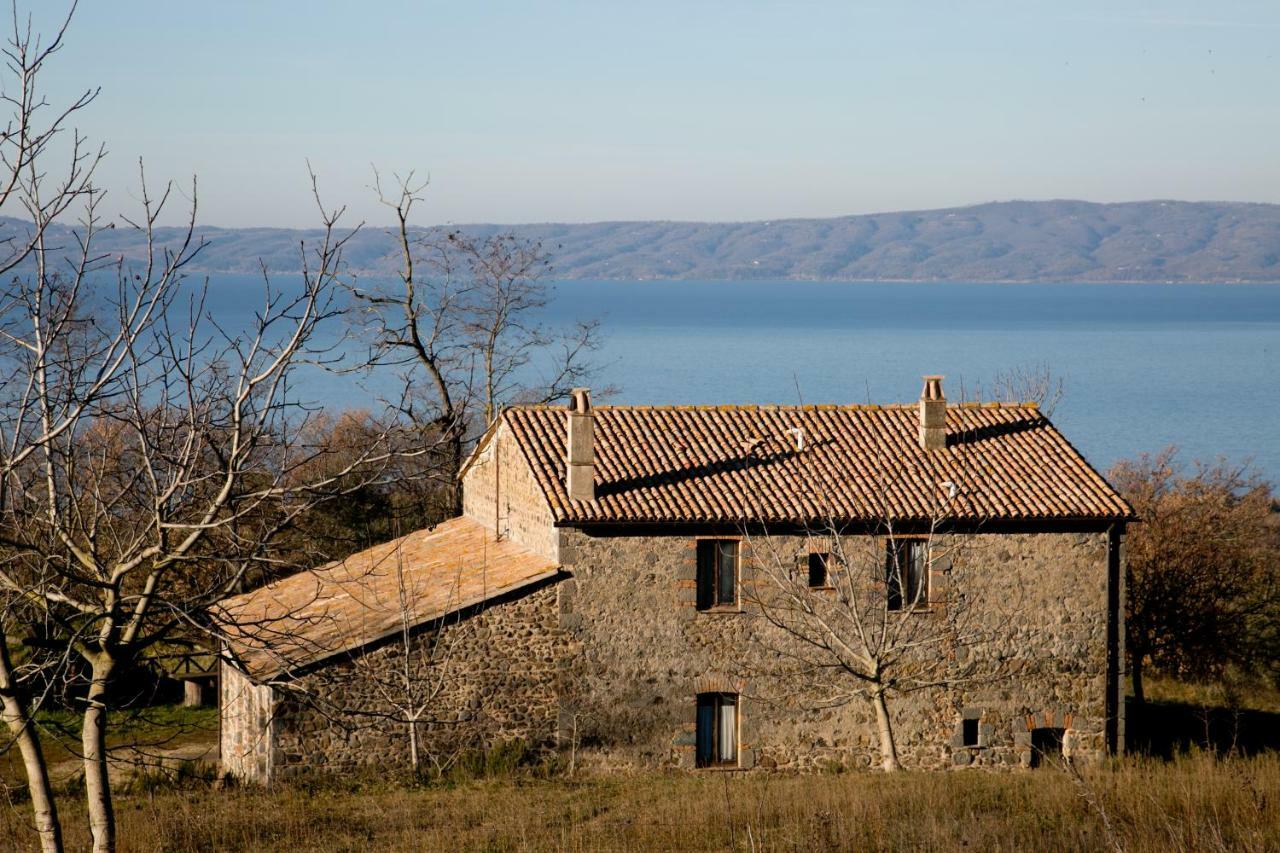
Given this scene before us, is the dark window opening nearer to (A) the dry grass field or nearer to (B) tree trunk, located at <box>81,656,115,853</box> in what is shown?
(A) the dry grass field

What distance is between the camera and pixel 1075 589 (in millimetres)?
21312

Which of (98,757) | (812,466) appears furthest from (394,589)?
Result: (98,757)

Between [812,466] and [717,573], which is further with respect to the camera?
[812,466]

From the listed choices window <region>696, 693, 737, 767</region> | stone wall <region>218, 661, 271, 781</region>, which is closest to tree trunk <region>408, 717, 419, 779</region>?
stone wall <region>218, 661, 271, 781</region>

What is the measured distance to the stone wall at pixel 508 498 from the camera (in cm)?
2119

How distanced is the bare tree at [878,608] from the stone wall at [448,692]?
3.22 m

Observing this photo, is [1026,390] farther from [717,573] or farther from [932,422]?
[717,573]

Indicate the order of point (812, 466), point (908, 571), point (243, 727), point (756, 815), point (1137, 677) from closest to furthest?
point (756, 815) < point (243, 727) < point (908, 571) < point (812, 466) < point (1137, 677)

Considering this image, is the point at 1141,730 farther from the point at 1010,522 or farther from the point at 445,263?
the point at 445,263

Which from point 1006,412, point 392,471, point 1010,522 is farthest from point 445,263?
point 392,471

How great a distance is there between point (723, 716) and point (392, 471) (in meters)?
11.7

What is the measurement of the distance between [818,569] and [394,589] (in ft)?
21.5

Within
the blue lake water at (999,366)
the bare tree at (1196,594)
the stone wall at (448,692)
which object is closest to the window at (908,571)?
the stone wall at (448,692)

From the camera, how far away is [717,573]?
20641mm
